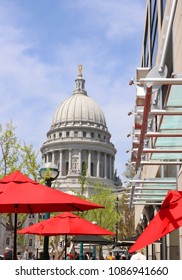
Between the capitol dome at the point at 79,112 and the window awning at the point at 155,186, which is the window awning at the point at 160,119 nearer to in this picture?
the window awning at the point at 155,186

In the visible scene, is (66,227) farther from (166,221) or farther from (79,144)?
(79,144)

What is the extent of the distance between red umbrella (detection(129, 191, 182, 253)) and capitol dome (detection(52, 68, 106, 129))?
13083cm

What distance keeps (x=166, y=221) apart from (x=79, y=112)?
134028mm

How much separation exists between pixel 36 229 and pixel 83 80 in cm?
13907

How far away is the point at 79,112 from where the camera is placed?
5517 inches

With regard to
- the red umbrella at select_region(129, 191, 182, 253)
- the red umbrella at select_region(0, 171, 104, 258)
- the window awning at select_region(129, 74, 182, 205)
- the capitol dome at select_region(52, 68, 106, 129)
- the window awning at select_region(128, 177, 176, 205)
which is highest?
the capitol dome at select_region(52, 68, 106, 129)

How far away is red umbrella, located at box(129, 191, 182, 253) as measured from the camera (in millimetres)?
6289

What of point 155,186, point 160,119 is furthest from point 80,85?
point 160,119

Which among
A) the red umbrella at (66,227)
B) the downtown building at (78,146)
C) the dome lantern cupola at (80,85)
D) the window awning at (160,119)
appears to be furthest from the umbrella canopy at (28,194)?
the dome lantern cupola at (80,85)

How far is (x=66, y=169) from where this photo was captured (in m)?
131

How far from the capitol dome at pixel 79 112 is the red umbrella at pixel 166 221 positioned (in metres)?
131

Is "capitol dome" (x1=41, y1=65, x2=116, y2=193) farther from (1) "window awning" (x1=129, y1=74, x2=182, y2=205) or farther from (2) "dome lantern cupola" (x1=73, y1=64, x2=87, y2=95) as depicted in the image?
(1) "window awning" (x1=129, y1=74, x2=182, y2=205)

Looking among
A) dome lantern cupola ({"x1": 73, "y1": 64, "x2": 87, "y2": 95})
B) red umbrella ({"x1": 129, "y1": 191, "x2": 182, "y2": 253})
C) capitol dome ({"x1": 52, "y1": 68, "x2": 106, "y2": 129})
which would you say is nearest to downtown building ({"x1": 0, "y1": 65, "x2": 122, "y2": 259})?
capitol dome ({"x1": 52, "y1": 68, "x2": 106, "y2": 129})
